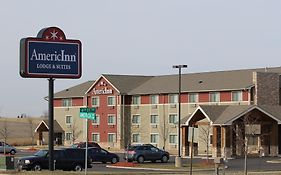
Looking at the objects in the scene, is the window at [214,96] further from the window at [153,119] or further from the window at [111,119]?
the window at [111,119]

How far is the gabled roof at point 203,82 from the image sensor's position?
78.6 meters

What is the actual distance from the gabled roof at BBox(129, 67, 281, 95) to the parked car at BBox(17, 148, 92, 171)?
35.7 m

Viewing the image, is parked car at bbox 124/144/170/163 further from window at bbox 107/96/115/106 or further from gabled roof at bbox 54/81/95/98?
gabled roof at bbox 54/81/95/98

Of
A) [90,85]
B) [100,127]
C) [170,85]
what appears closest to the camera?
[170,85]

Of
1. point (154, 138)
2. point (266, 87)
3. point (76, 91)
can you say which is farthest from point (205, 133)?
point (76, 91)

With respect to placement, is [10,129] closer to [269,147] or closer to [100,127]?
[100,127]

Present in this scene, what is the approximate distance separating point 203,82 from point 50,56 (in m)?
51.3

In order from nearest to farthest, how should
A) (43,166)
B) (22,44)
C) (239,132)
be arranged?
(22,44)
(43,166)
(239,132)

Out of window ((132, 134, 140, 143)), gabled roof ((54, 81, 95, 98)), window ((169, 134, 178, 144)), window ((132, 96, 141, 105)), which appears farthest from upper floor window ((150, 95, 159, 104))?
gabled roof ((54, 81, 95, 98))

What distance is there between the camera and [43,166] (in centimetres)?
4203

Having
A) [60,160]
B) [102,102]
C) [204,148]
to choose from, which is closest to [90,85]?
[102,102]

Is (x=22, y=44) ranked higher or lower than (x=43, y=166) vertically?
higher

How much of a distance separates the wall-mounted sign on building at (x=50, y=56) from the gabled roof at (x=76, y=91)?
61.7 metres

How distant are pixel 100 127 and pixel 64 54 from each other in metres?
59.6
